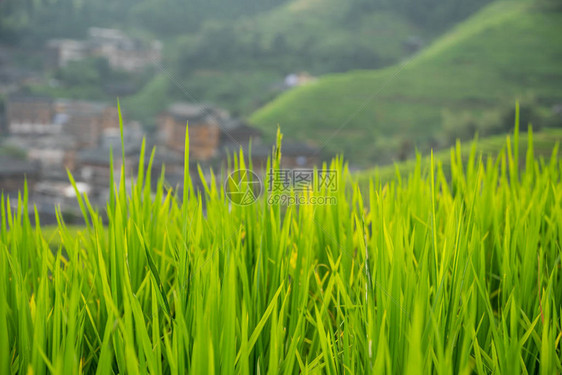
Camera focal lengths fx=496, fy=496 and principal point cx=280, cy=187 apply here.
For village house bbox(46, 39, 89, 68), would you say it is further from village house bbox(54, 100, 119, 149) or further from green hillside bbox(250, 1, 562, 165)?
green hillside bbox(250, 1, 562, 165)

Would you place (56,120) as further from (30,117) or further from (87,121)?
(87,121)

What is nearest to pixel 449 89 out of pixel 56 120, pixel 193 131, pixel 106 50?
pixel 193 131

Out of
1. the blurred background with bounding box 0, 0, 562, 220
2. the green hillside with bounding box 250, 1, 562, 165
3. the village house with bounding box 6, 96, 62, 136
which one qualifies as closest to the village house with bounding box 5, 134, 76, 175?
the blurred background with bounding box 0, 0, 562, 220

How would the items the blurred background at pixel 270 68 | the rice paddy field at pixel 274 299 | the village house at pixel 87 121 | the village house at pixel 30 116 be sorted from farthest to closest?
the blurred background at pixel 270 68, the village house at pixel 30 116, the village house at pixel 87 121, the rice paddy field at pixel 274 299

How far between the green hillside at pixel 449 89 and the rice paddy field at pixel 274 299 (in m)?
8.65

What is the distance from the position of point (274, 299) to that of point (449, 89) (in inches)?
486

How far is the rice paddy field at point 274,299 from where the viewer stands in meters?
0.38

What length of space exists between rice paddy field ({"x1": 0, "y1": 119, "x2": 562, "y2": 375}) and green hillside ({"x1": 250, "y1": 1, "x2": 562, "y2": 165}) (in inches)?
340

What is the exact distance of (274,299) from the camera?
1.32 ft

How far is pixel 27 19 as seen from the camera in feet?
38.9

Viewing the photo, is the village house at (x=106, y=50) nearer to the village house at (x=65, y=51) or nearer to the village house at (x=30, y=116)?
the village house at (x=65, y=51)

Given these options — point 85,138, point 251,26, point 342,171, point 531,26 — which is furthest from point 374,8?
point 342,171

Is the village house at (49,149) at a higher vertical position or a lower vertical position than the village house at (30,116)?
lower

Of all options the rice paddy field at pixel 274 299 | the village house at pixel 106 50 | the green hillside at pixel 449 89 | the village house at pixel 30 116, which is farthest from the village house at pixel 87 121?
the rice paddy field at pixel 274 299
